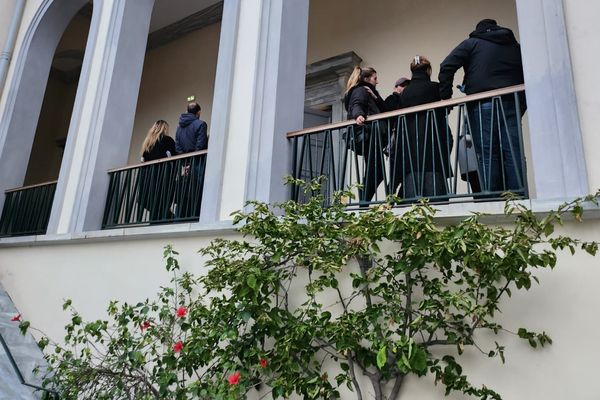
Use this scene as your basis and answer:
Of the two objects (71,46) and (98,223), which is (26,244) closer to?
(98,223)

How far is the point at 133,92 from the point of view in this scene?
20.7 ft

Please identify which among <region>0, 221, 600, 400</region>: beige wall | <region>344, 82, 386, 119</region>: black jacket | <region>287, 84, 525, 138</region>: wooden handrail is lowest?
<region>0, 221, 600, 400</region>: beige wall

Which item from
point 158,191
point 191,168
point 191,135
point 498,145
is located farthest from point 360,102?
point 158,191

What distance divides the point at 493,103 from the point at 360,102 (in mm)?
1146

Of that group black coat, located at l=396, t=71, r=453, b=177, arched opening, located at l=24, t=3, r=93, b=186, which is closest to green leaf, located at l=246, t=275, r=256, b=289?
black coat, located at l=396, t=71, r=453, b=177

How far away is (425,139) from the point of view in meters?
3.44

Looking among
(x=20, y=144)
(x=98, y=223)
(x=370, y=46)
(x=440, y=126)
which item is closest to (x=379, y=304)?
(x=440, y=126)

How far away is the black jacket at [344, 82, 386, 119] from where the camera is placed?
3.92 meters

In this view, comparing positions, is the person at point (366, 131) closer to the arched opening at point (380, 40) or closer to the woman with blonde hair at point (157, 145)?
the arched opening at point (380, 40)

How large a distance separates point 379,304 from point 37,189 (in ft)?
21.2

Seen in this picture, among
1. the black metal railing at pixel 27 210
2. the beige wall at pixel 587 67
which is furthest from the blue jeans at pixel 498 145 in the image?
the black metal railing at pixel 27 210

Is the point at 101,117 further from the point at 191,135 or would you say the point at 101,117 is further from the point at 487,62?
the point at 487,62

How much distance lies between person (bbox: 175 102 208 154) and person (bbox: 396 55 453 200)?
2.50 m

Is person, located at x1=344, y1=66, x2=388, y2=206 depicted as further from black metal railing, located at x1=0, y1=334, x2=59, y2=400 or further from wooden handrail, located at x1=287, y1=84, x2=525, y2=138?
black metal railing, located at x1=0, y1=334, x2=59, y2=400
